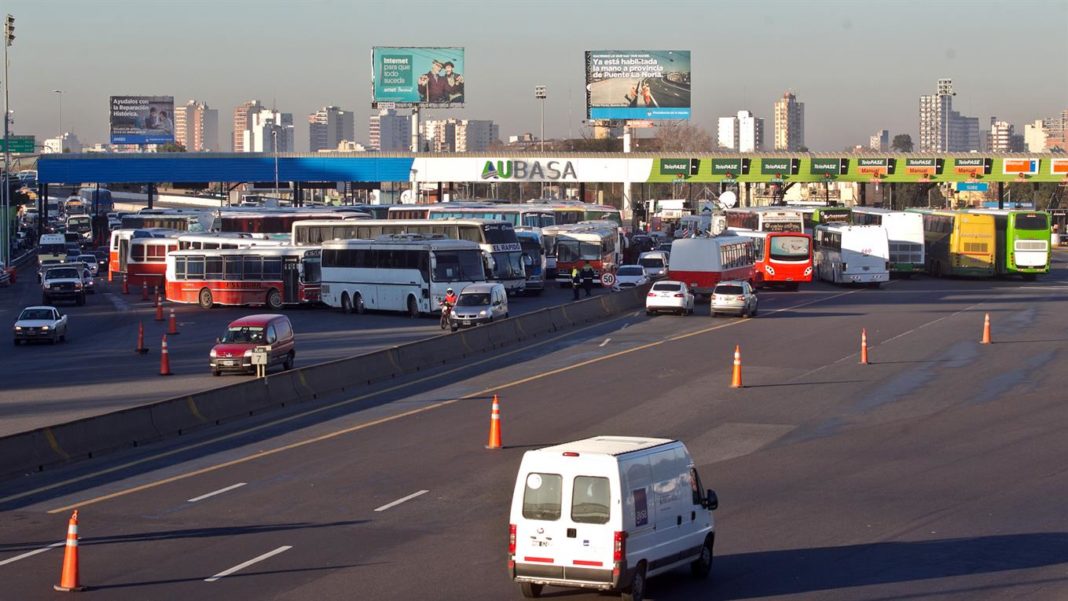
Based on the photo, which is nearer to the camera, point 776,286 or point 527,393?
point 527,393

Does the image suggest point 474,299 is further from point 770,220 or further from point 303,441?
point 770,220

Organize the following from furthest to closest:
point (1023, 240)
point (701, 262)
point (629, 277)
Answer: point (1023, 240)
point (629, 277)
point (701, 262)

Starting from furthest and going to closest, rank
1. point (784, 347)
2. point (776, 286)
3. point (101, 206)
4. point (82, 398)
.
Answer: point (101, 206) → point (776, 286) → point (784, 347) → point (82, 398)

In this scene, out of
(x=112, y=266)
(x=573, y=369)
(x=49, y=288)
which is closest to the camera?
(x=573, y=369)

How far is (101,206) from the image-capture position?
5930 inches

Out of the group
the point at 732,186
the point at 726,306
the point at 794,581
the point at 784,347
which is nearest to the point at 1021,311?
the point at 726,306

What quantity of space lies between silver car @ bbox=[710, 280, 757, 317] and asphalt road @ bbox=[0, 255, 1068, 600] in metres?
9.89

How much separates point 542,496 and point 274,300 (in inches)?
1697

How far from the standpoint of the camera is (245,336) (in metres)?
33.5

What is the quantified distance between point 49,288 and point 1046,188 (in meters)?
146

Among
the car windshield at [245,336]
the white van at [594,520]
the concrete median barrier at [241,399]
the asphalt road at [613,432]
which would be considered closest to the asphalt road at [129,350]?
the car windshield at [245,336]

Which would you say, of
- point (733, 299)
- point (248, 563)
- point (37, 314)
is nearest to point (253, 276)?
point (37, 314)

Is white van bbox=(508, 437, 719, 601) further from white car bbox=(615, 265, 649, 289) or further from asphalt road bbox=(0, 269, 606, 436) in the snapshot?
white car bbox=(615, 265, 649, 289)

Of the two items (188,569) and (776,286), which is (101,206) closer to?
(776,286)
